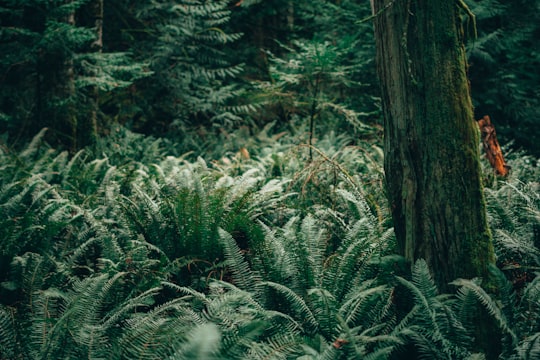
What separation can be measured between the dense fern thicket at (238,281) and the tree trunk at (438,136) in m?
0.19

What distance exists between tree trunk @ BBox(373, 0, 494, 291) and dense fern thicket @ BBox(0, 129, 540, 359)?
19 centimetres

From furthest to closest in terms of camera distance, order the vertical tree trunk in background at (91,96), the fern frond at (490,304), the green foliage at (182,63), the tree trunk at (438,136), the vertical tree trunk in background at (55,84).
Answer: the green foliage at (182,63)
the vertical tree trunk in background at (91,96)
the vertical tree trunk in background at (55,84)
the tree trunk at (438,136)
the fern frond at (490,304)

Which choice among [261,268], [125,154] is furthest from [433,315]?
[125,154]

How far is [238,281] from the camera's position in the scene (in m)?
2.56

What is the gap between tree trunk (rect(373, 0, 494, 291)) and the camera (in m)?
2.21

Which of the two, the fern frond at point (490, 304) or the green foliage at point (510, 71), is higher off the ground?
the green foliage at point (510, 71)

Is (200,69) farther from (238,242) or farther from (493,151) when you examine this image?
(493,151)

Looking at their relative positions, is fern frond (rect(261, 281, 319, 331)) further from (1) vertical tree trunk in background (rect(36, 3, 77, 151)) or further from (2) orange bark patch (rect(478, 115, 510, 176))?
(1) vertical tree trunk in background (rect(36, 3, 77, 151))

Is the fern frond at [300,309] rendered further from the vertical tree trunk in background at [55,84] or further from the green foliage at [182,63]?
the green foliage at [182,63]

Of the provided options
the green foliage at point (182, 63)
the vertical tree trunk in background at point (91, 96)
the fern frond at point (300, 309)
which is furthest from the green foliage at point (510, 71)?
the vertical tree trunk in background at point (91, 96)

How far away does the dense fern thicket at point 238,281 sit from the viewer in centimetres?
198

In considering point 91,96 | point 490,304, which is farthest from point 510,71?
point 91,96

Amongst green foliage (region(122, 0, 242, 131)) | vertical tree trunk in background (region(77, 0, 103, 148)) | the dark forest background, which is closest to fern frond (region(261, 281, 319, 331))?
the dark forest background

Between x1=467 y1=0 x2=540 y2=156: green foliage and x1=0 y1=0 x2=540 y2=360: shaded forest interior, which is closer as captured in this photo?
x1=0 y1=0 x2=540 y2=360: shaded forest interior
